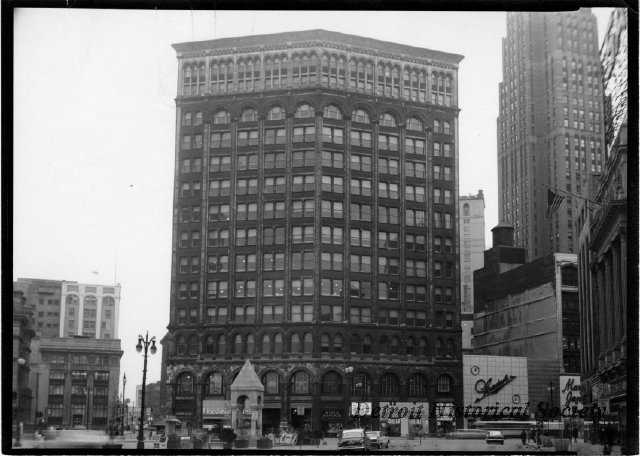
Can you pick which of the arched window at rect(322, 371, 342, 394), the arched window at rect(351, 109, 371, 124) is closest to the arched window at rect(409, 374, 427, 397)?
the arched window at rect(322, 371, 342, 394)

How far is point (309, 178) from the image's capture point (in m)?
98.2

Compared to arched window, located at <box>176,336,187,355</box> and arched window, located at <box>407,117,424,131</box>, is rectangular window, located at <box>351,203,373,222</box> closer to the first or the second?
arched window, located at <box>407,117,424,131</box>

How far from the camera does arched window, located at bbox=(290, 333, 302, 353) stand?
9656cm

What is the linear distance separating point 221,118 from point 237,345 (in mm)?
24911

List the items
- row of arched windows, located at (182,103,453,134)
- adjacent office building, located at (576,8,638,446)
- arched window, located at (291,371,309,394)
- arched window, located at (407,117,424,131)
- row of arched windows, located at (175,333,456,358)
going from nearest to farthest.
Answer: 1. adjacent office building, located at (576,8,638,446)
2. arched window, located at (291,371,309,394)
3. row of arched windows, located at (175,333,456,358)
4. row of arched windows, located at (182,103,453,134)
5. arched window, located at (407,117,424,131)

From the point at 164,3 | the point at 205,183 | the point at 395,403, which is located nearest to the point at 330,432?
the point at 395,403

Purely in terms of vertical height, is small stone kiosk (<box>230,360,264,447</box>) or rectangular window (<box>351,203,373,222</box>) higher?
rectangular window (<box>351,203,373,222</box>)

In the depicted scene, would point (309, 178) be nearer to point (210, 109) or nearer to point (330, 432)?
point (210, 109)

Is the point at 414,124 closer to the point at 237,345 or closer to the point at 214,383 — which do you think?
the point at 237,345

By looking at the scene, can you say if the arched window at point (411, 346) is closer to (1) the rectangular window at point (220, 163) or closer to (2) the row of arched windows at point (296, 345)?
(2) the row of arched windows at point (296, 345)

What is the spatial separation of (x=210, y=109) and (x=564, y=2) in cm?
7035

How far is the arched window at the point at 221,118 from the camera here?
99.1m

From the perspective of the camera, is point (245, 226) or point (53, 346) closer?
point (53, 346)

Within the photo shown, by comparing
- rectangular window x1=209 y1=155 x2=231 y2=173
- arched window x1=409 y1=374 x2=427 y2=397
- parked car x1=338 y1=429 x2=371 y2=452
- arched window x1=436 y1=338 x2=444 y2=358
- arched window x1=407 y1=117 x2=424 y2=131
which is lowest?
parked car x1=338 y1=429 x2=371 y2=452
